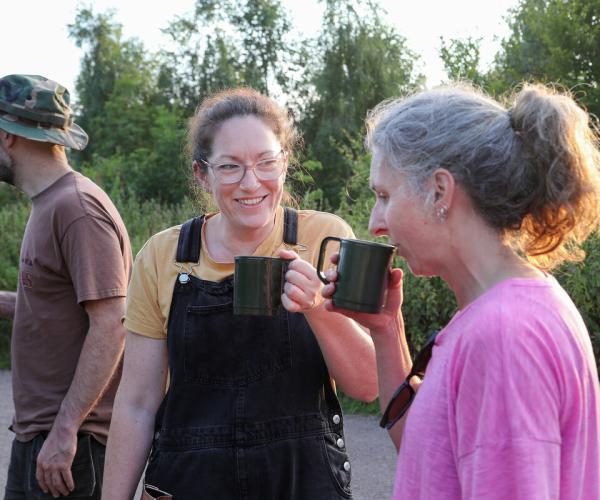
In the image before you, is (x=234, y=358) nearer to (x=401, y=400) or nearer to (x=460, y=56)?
(x=401, y=400)

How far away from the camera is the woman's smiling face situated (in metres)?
2.73

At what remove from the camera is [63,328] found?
11.1ft

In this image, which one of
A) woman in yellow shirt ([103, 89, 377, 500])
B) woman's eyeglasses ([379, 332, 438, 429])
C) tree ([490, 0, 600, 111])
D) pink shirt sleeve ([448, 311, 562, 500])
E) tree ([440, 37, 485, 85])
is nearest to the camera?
pink shirt sleeve ([448, 311, 562, 500])

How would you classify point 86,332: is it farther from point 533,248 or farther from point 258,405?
point 533,248

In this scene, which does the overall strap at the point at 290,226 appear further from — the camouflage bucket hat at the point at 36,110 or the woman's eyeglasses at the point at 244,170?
the camouflage bucket hat at the point at 36,110

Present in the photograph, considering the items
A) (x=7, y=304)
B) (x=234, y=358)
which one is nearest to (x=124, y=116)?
(x=7, y=304)

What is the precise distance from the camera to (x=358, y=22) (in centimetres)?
2600

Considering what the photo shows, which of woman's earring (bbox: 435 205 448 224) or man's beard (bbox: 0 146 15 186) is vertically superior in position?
woman's earring (bbox: 435 205 448 224)

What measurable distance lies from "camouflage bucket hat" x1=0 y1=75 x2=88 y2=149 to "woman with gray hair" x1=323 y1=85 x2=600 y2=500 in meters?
1.95

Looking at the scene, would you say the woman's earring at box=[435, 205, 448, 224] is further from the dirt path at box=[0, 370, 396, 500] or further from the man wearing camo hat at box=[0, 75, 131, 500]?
the dirt path at box=[0, 370, 396, 500]

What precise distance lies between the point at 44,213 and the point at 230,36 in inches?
1022

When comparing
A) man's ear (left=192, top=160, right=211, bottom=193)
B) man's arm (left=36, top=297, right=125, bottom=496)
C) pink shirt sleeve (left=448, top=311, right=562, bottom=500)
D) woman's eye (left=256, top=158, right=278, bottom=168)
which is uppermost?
woman's eye (left=256, top=158, right=278, bottom=168)

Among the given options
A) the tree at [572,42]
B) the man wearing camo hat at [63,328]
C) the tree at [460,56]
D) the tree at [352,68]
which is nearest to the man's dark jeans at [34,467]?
the man wearing camo hat at [63,328]

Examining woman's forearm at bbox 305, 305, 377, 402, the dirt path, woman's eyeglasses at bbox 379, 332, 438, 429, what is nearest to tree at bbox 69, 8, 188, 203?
the dirt path
